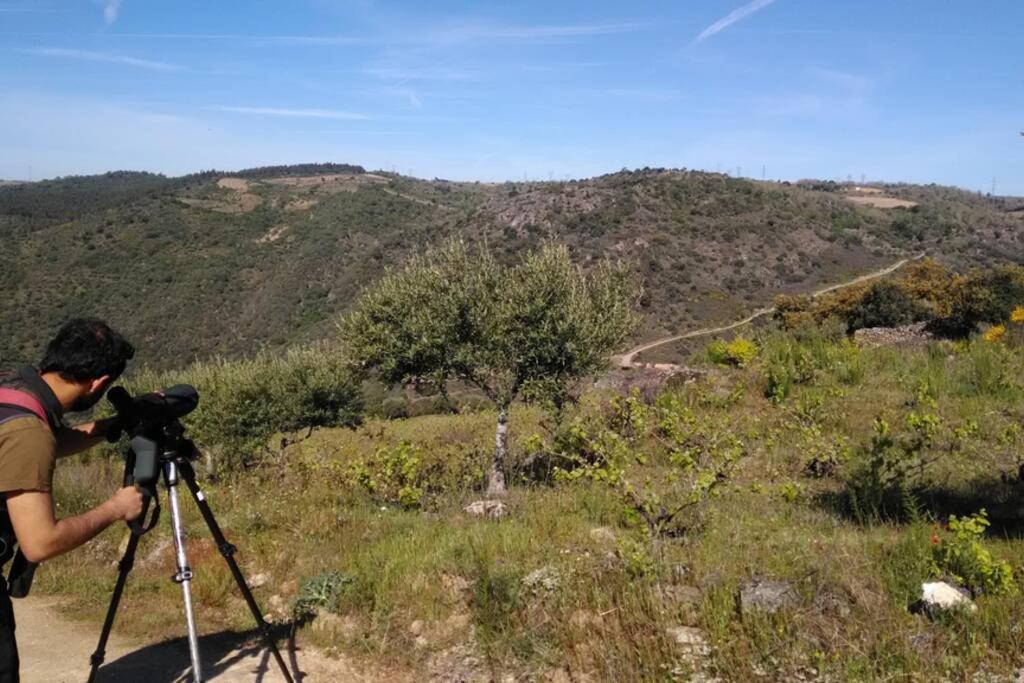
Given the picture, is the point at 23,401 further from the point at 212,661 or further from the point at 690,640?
the point at 690,640

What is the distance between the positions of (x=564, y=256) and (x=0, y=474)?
1048 cm

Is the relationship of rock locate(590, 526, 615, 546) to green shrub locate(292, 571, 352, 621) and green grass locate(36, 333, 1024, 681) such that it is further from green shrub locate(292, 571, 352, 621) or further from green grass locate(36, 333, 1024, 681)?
green shrub locate(292, 571, 352, 621)

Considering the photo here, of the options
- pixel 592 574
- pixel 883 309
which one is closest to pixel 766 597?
pixel 592 574

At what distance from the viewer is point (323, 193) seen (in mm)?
109312

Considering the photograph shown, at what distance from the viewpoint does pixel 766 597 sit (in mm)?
3797

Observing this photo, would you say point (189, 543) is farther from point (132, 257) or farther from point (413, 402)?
point (132, 257)

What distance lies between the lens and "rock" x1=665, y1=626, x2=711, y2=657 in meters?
3.57

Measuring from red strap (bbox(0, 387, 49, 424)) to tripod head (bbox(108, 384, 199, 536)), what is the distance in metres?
0.37

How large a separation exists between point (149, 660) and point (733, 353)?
42.2ft

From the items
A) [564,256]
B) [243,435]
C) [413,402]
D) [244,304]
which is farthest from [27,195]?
[564,256]

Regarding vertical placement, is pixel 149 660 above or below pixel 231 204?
below

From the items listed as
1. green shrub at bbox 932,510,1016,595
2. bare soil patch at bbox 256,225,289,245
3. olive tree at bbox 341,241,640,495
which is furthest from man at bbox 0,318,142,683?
bare soil patch at bbox 256,225,289,245

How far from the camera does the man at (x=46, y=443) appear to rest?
2.49 m

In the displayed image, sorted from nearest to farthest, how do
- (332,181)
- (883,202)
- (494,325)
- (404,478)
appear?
→ 1. (404,478)
2. (494,325)
3. (883,202)
4. (332,181)
